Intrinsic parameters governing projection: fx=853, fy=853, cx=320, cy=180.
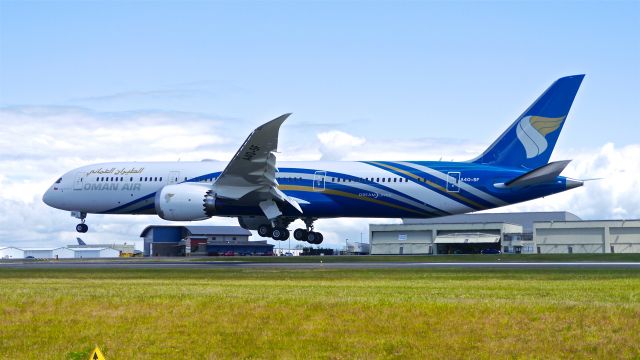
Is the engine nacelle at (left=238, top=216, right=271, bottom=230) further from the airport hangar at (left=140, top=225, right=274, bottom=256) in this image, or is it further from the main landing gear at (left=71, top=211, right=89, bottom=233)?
the airport hangar at (left=140, top=225, right=274, bottom=256)

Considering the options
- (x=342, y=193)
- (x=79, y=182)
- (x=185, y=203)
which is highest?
(x=79, y=182)

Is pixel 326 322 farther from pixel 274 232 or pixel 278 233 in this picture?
pixel 274 232

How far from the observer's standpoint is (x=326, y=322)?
2181 cm

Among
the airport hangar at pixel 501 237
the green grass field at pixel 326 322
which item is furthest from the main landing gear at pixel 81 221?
the airport hangar at pixel 501 237

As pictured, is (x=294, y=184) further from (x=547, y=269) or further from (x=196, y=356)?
(x=196, y=356)

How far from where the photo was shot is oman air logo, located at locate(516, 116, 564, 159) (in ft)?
175

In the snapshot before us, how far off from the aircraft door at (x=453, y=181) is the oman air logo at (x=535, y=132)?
4.65 meters

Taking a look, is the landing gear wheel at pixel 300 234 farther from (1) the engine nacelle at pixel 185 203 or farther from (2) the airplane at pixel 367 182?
(1) the engine nacelle at pixel 185 203

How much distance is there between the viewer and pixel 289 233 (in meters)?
58.2

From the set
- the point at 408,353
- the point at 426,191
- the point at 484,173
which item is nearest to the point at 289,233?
the point at 426,191

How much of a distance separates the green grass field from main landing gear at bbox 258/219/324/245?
28932 mm

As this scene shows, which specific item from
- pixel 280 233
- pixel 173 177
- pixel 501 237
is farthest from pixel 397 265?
pixel 501 237

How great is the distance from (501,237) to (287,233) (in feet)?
179

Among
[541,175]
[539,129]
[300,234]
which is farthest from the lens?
[300,234]
